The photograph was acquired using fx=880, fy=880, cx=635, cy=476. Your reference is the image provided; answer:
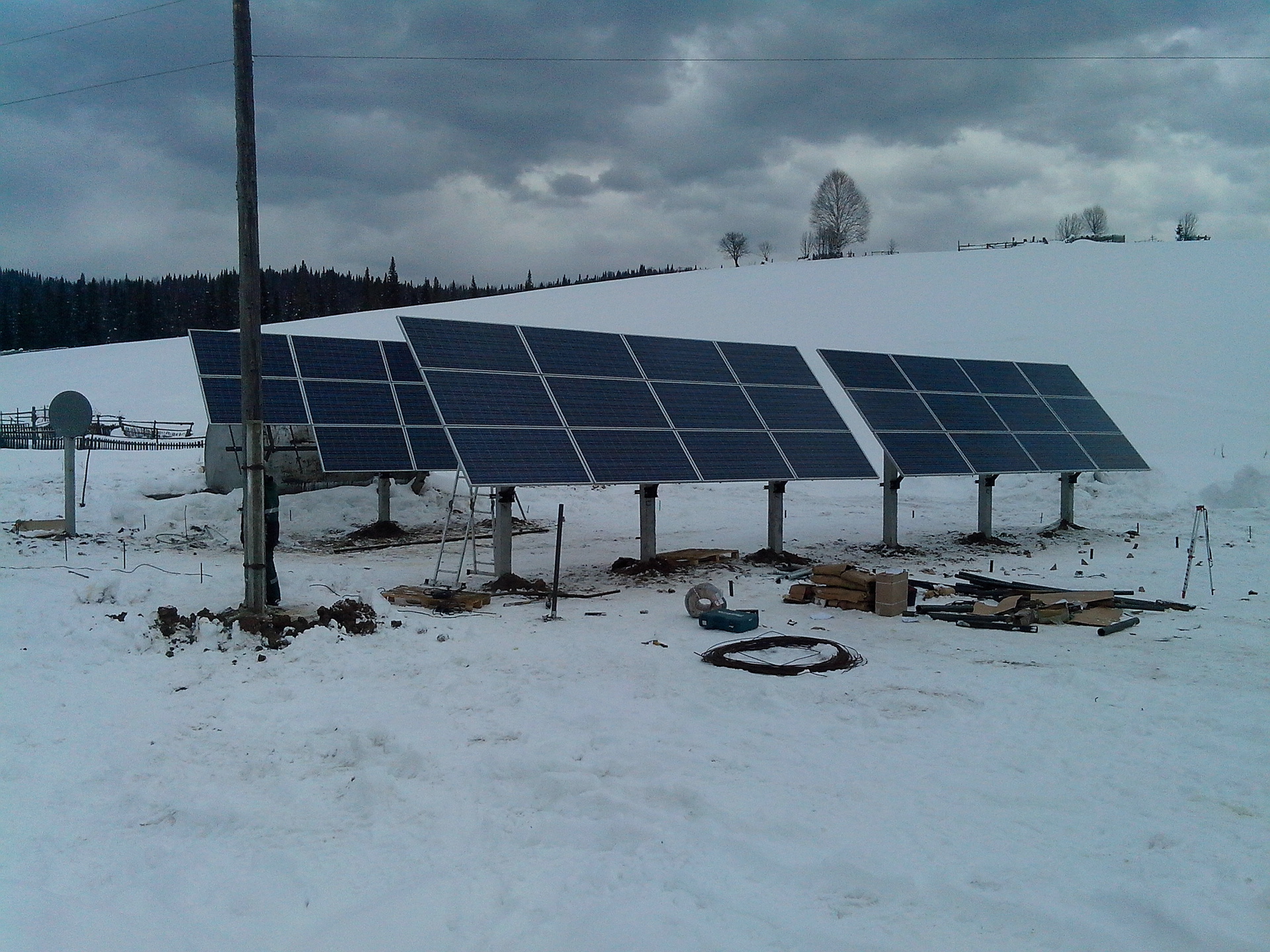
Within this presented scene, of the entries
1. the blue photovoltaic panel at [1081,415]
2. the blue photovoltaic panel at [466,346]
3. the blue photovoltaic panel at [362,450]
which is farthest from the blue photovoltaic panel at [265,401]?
the blue photovoltaic panel at [1081,415]

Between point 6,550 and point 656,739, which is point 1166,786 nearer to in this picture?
point 656,739

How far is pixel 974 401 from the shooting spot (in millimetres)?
21031

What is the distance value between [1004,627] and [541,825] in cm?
786

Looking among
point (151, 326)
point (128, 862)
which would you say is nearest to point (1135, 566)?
point (128, 862)

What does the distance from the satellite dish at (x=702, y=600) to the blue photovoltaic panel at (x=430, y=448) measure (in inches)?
280

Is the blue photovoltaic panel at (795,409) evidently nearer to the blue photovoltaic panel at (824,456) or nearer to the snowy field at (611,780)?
the blue photovoltaic panel at (824,456)

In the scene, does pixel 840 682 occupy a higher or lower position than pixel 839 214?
lower

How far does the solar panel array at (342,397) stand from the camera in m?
17.4

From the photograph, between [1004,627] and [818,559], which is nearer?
[1004,627]

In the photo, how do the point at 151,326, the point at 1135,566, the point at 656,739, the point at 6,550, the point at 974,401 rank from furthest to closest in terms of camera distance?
the point at 151,326
the point at 974,401
the point at 1135,566
the point at 6,550
the point at 656,739

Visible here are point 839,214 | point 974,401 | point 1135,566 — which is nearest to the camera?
point 1135,566

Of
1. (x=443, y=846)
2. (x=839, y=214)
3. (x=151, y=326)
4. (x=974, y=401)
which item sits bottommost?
(x=443, y=846)

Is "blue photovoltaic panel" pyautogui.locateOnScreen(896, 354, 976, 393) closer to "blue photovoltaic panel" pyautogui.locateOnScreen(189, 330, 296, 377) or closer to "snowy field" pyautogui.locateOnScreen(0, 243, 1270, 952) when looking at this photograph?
"snowy field" pyautogui.locateOnScreen(0, 243, 1270, 952)

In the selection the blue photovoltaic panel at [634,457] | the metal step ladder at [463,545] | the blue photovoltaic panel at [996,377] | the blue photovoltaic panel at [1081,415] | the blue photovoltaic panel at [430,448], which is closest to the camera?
the metal step ladder at [463,545]
